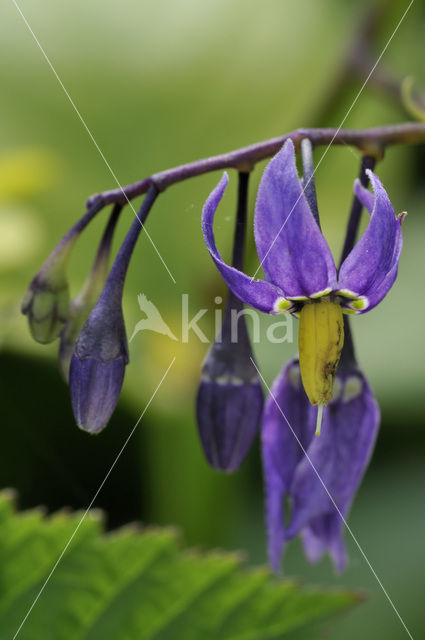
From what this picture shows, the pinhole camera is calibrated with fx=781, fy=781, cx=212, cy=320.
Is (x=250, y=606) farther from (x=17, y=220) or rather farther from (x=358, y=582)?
(x=17, y=220)

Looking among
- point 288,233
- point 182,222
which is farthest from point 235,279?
point 182,222

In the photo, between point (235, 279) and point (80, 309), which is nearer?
point (235, 279)

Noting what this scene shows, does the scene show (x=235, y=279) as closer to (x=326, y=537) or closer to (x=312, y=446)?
(x=312, y=446)

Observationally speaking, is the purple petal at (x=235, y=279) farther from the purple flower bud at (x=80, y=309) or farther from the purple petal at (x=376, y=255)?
the purple flower bud at (x=80, y=309)

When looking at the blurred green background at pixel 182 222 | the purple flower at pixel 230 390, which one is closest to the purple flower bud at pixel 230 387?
the purple flower at pixel 230 390

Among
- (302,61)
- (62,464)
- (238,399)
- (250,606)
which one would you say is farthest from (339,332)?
(302,61)

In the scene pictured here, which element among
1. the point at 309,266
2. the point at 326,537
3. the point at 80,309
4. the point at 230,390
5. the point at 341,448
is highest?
the point at 80,309
